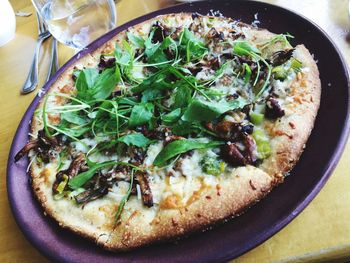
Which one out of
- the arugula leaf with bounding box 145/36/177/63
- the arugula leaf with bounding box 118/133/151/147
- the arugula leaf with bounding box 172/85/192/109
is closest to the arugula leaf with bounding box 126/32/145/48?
the arugula leaf with bounding box 145/36/177/63

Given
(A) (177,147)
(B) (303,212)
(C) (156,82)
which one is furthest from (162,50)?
(B) (303,212)

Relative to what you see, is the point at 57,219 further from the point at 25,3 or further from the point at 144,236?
the point at 25,3

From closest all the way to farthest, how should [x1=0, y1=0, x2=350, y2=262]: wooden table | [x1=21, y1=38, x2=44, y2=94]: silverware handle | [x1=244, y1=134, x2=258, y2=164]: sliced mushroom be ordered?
1. [x1=0, y1=0, x2=350, y2=262]: wooden table
2. [x1=244, y1=134, x2=258, y2=164]: sliced mushroom
3. [x1=21, y1=38, x2=44, y2=94]: silverware handle

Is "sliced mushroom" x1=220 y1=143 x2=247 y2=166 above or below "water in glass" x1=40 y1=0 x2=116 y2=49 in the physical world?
above

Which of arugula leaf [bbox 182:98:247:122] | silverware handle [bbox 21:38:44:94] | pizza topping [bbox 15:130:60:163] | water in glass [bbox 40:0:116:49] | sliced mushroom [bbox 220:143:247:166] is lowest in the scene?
silverware handle [bbox 21:38:44:94]

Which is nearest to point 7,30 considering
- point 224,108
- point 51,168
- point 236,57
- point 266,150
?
point 51,168

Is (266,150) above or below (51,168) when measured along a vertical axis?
above

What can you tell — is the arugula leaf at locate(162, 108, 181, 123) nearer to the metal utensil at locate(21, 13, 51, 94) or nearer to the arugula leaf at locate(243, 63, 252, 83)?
the arugula leaf at locate(243, 63, 252, 83)

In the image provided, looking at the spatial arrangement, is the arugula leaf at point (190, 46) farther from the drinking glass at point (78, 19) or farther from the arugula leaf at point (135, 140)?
the drinking glass at point (78, 19)
